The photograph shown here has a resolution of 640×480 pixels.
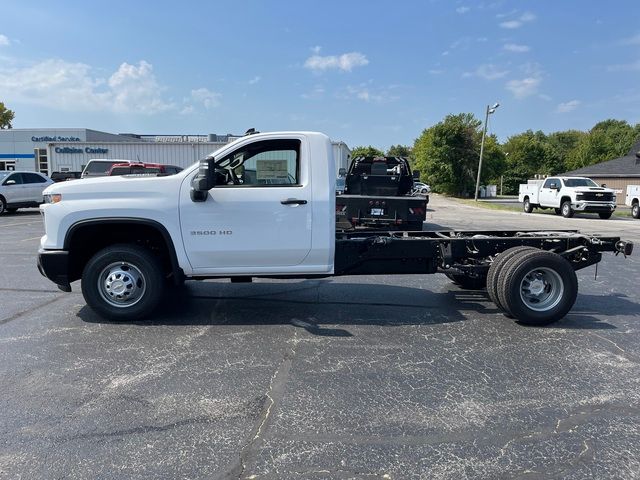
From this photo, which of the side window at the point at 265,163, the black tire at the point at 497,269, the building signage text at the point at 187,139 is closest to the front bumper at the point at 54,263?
the side window at the point at 265,163

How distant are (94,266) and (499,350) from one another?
14.3 feet

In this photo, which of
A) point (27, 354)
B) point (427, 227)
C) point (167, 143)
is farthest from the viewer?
point (167, 143)

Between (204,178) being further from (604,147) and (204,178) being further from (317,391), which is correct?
(604,147)

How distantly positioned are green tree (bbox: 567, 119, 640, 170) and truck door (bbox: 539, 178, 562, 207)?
54091 mm

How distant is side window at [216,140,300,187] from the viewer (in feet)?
17.9

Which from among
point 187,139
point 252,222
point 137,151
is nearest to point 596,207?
point 252,222

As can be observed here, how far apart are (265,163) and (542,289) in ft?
11.5

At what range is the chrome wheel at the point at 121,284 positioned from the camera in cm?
536

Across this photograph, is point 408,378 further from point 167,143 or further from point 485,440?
point 167,143

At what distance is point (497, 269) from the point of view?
5.56 m

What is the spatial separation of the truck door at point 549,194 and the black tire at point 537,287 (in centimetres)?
2190

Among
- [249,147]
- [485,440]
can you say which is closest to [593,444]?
[485,440]

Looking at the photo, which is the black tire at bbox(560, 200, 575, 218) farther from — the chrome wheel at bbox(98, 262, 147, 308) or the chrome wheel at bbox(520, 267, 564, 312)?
the chrome wheel at bbox(98, 262, 147, 308)

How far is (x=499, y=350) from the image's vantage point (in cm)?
473
